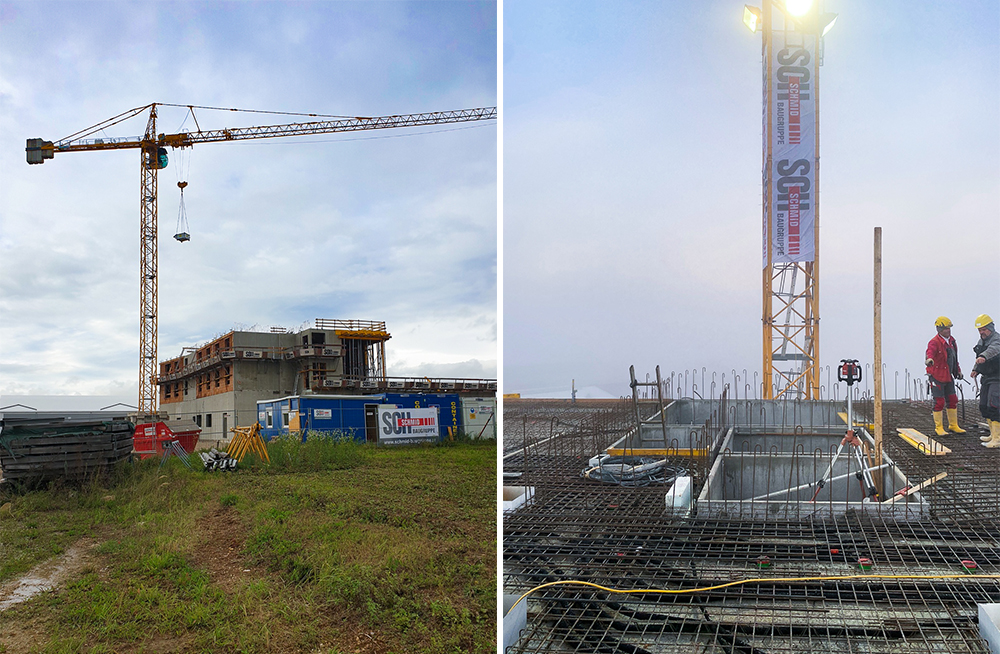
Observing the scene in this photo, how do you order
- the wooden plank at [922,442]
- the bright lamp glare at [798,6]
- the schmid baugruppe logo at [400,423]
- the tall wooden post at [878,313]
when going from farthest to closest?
the schmid baugruppe logo at [400,423] < the bright lamp glare at [798,6] < the wooden plank at [922,442] < the tall wooden post at [878,313]

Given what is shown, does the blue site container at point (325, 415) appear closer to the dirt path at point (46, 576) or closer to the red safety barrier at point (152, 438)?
the red safety barrier at point (152, 438)

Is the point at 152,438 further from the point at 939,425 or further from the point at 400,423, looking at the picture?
the point at 939,425

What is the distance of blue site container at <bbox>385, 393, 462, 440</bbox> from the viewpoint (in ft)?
52.0

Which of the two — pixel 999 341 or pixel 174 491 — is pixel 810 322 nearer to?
pixel 999 341

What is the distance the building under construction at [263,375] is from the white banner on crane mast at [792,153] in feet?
27.1

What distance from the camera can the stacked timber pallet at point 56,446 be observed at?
6.60 metres

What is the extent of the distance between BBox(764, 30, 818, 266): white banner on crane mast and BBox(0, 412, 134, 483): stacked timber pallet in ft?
40.8

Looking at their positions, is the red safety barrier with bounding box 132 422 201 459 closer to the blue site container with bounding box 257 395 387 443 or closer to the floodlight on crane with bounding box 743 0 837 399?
the blue site container with bounding box 257 395 387 443

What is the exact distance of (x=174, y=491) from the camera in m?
7.64

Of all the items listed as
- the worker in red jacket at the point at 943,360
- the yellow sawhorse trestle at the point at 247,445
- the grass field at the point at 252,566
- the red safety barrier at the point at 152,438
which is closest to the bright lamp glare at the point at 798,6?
the worker in red jacket at the point at 943,360

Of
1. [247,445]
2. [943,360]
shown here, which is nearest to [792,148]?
[943,360]

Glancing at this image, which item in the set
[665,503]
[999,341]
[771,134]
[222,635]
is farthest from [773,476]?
[771,134]

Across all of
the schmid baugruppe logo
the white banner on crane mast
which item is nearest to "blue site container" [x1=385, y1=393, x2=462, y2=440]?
the schmid baugruppe logo

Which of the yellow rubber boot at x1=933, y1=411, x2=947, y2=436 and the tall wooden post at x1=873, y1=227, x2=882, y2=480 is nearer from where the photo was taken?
the tall wooden post at x1=873, y1=227, x2=882, y2=480
